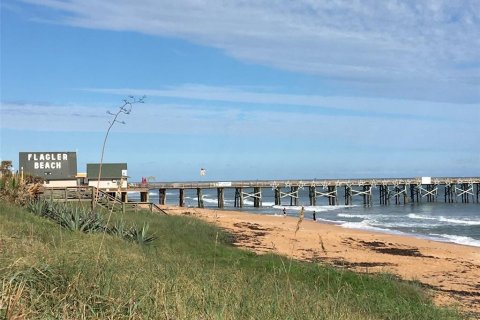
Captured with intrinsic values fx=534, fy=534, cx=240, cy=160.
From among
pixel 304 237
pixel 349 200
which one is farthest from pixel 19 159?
pixel 349 200

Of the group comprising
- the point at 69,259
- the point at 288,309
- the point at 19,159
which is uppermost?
the point at 19,159

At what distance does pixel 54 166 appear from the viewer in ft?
174

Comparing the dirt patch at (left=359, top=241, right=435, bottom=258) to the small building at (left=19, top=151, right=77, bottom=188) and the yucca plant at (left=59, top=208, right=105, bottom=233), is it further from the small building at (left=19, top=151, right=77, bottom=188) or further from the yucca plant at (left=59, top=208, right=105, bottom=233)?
the small building at (left=19, top=151, right=77, bottom=188)

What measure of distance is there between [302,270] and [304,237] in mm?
15169

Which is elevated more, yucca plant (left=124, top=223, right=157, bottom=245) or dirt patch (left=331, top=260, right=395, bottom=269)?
yucca plant (left=124, top=223, right=157, bottom=245)

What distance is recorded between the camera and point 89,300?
4270 millimetres

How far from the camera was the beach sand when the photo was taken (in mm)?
16656

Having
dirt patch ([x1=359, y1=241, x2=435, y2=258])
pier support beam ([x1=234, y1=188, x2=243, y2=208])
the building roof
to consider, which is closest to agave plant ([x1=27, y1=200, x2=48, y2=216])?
dirt patch ([x1=359, y1=241, x2=435, y2=258])

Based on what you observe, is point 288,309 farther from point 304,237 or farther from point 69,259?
point 304,237

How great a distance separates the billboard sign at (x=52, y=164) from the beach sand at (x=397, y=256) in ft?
87.0

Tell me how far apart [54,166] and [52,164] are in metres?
0.27

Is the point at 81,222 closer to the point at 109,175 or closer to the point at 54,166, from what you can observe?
the point at 54,166

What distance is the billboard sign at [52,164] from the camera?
A: 172 ft

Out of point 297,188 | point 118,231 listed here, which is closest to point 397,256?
point 118,231
